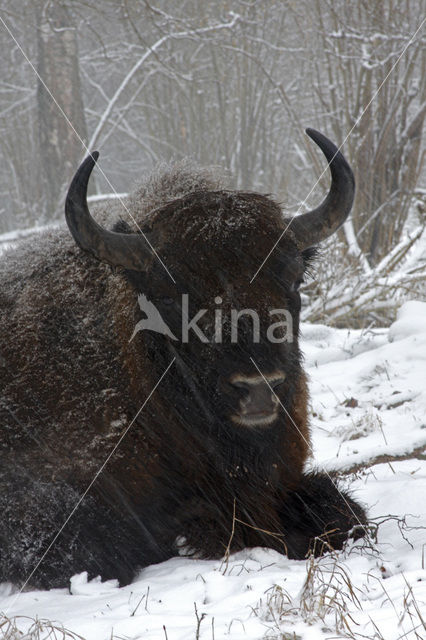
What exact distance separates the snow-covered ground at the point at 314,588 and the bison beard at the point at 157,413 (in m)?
Result: 0.20

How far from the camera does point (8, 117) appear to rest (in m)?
20.5

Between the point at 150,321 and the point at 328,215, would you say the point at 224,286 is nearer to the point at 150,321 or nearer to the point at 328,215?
the point at 150,321

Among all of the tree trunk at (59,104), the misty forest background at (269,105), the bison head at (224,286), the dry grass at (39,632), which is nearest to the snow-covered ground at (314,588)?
the dry grass at (39,632)

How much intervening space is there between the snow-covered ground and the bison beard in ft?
0.65

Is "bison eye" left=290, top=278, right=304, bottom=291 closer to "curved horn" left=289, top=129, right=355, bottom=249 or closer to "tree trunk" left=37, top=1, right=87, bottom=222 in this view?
"curved horn" left=289, top=129, right=355, bottom=249

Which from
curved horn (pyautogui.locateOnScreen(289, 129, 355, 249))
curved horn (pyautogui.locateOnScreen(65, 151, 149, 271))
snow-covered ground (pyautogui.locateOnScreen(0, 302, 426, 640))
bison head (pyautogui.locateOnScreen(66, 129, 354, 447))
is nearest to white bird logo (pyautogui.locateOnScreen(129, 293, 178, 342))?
bison head (pyautogui.locateOnScreen(66, 129, 354, 447))

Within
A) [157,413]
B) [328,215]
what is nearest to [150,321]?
[157,413]

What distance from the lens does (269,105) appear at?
58.2 ft

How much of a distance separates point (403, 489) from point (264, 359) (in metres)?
1.16

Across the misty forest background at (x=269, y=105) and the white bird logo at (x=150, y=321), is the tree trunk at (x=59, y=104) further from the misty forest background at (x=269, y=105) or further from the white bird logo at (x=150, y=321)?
the white bird logo at (x=150, y=321)

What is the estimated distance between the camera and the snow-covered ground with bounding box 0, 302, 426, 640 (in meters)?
2.19

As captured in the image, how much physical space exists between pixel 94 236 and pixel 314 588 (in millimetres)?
1999

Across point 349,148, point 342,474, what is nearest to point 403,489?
point 342,474

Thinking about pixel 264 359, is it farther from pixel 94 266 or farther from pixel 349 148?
pixel 349 148
